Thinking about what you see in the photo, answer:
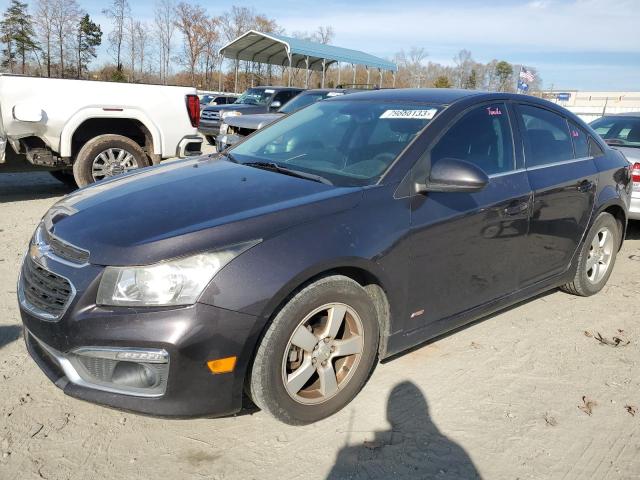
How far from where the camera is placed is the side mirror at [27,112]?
6340 millimetres

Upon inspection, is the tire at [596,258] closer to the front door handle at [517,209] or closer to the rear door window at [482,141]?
the front door handle at [517,209]

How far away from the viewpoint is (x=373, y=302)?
9.14 feet

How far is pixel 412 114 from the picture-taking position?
3320 millimetres

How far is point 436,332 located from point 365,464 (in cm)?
101

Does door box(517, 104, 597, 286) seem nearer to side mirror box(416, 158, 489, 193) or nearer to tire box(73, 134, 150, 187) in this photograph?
side mirror box(416, 158, 489, 193)

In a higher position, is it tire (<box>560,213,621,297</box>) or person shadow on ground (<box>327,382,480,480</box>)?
tire (<box>560,213,621,297</box>)

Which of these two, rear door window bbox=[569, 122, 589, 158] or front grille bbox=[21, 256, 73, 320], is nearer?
front grille bbox=[21, 256, 73, 320]

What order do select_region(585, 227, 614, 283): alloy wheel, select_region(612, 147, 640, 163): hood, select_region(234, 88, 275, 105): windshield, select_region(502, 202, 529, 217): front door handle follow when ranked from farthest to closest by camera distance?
select_region(234, 88, 275, 105): windshield, select_region(612, 147, 640, 163): hood, select_region(585, 227, 614, 283): alloy wheel, select_region(502, 202, 529, 217): front door handle

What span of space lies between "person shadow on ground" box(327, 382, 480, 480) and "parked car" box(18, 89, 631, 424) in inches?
11.3

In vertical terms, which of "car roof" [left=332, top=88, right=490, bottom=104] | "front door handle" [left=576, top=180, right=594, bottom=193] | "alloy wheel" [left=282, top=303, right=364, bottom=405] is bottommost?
"alloy wheel" [left=282, top=303, right=364, bottom=405]

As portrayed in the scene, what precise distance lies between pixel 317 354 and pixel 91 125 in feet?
19.4

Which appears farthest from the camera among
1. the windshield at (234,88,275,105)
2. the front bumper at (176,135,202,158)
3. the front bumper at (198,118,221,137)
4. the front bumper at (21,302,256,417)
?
the windshield at (234,88,275,105)

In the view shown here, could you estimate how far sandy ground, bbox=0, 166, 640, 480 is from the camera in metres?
2.38

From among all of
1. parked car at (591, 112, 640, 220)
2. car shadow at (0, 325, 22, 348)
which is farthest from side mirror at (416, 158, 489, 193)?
parked car at (591, 112, 640, 220)
